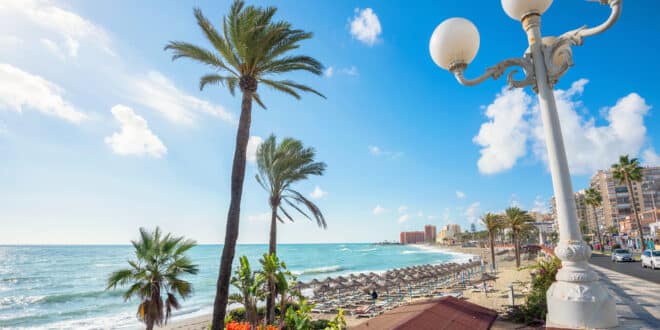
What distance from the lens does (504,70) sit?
4.30 meters

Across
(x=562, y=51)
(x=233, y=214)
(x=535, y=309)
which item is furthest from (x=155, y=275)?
(x=562, y=51)

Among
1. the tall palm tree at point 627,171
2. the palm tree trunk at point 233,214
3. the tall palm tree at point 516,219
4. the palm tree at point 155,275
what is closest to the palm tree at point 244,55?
the palm tree trunk at point 233,214

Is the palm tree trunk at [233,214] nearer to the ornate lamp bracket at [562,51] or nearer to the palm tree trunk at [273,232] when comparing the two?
the palm tree trunk at [273,232]

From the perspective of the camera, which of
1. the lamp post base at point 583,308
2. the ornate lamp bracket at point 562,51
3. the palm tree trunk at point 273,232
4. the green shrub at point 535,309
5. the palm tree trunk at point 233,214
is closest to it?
the lamp post base at point 583,308

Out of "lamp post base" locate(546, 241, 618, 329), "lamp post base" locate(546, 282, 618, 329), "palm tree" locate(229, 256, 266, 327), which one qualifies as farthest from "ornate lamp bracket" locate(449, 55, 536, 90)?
"palm tree" locate(229, 256, 266, 327)

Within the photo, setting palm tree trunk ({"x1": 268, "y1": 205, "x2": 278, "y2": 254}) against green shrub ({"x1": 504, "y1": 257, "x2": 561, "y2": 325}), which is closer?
green shrub ({"x1": 504, "y1": 257, "x2": 561, "y2": 325})

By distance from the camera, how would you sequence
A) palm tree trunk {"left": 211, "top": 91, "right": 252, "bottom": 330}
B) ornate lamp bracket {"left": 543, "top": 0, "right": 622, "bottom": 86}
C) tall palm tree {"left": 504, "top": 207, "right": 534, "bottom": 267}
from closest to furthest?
ornate lamp bracket {"left": 543, "top": 0, "right": 622, "bottom": 86} < palm tree trunk {"left": 211, "top": 91, "right": 252, "bottom": 330} < tall palm tree {"left": 504, "top": 207, "right": 534, "bottom": 267}

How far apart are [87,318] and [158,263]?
22.5 meters

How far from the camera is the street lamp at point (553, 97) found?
3375 millimetres

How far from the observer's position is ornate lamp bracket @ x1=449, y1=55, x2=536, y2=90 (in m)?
4.23

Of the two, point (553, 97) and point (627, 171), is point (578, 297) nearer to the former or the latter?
point (553, 97)

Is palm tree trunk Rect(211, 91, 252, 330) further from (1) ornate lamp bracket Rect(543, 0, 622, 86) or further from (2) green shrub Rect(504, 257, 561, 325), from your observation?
(1) ornate lamp bracket Rect(543, 0, 622, 86)

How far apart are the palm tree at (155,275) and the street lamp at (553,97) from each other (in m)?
9.55

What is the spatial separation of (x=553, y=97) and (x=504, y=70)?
71cm
